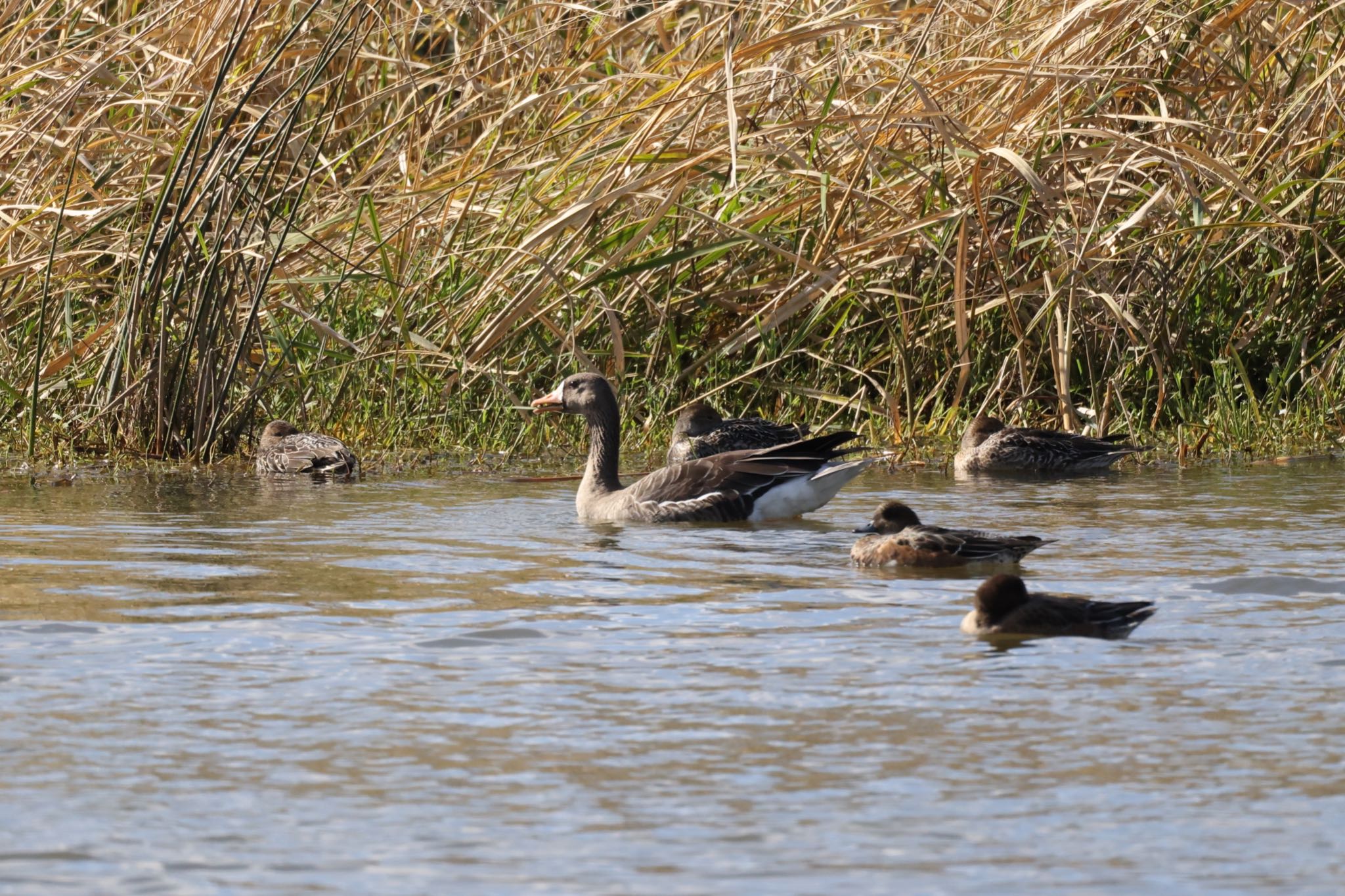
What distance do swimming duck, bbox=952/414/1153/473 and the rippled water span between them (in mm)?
2026

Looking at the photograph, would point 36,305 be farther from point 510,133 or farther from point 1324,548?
point 1324,548

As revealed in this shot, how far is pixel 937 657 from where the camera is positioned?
6223 mm

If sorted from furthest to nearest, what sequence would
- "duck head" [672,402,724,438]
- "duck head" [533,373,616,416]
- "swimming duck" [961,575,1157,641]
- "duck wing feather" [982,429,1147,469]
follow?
"duck head" [672,402,724,438] < "duck wing feather" [982,429,1147,469] < "duck head" [533,373,616,416] < "swimming duck" [961,575,1157,641]

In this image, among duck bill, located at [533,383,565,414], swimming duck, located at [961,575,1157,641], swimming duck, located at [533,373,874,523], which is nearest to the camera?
swimming duck, located at [961,575,1157,641]

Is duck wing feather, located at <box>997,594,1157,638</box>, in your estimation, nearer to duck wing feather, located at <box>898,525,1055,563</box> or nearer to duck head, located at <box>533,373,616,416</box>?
duck wing feather, located at <box>898,525,1055,563</box>

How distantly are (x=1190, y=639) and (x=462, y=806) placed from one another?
9.02 ft

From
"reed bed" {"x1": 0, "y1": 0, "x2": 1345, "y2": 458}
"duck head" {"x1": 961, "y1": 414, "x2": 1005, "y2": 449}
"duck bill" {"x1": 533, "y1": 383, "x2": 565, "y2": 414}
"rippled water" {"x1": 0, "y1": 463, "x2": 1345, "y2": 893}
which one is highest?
"reed bed" {"x1": 0, "y1": 0, "x2": 1345, "y2": 458}

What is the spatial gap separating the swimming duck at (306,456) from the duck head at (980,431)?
3407 millimetres

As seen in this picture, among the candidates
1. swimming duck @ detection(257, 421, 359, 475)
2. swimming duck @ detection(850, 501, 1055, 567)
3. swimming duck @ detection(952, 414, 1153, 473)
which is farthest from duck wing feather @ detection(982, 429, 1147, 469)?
swimming duck @ detection(257, 421, 359, 475)

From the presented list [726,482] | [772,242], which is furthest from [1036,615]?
[772,242]

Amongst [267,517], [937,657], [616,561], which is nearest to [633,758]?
[937,657]

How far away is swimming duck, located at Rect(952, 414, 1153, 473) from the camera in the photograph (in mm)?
11070

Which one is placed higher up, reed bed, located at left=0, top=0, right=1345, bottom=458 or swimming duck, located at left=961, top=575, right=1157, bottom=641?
reed bed, located at left=0, top=0, right=1345, bottom=458

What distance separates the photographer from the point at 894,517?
863 cm
